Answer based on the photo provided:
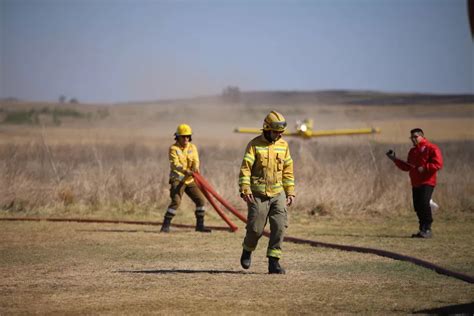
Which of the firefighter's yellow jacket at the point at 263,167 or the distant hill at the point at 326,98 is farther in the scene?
the distant hill at the point at 326,98

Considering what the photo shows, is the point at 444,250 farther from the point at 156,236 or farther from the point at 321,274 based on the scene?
the point at 156,236

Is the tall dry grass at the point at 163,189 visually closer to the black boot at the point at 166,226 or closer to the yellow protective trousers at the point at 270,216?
the black boot at the point at 166,226

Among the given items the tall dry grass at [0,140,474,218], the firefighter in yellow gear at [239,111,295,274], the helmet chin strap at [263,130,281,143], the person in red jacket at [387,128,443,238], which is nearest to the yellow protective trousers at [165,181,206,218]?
the tall dry grass at [0,140,474,218]

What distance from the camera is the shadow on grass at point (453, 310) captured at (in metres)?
6.95

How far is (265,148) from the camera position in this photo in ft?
31.1

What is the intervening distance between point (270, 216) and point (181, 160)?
4.81 metres

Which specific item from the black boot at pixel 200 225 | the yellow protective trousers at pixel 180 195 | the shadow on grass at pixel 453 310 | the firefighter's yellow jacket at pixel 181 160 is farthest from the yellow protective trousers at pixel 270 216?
the black boot at pixel 200 225

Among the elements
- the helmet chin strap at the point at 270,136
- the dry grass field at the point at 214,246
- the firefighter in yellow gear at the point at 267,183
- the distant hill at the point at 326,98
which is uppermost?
the distant hill at the point at 326,98

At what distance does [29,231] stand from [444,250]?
22.6 ft

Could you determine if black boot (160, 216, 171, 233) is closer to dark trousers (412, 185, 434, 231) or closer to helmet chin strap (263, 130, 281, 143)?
dark trousers (412, 185, 434, 231)

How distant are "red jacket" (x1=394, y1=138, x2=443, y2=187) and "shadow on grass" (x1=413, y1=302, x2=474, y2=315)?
246 inches

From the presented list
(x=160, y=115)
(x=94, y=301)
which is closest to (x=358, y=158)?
(x=94, y=301)

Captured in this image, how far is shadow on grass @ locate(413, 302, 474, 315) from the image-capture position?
22.8 feet

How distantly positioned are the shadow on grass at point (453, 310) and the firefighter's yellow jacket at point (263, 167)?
2.71 metres
